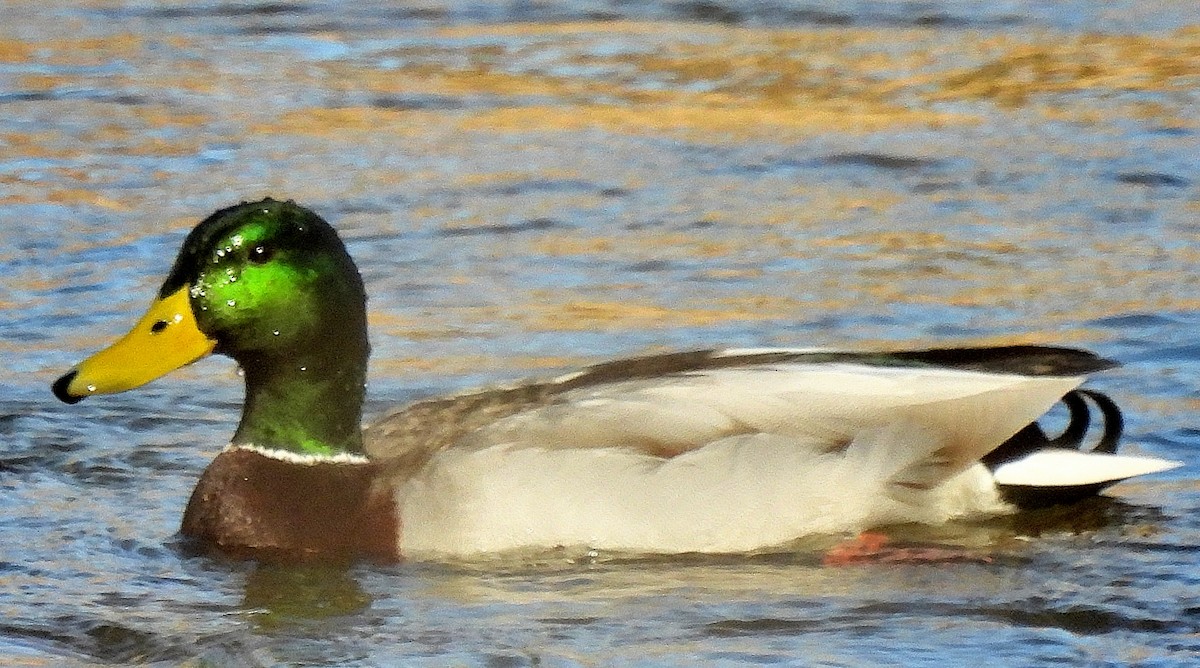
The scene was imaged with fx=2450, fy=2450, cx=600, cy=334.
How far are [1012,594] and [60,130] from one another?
696cm

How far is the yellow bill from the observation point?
6.53m

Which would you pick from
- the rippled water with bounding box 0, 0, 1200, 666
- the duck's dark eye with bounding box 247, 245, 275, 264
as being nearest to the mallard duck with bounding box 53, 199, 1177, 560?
the duck's dark eye with bounding box 247, 245, 275, 264

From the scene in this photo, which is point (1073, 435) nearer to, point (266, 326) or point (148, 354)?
point (266, 326)

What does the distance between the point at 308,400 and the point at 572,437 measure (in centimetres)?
83

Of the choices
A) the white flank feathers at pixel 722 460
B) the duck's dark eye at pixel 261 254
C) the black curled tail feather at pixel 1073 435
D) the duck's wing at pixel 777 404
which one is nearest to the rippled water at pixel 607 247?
the white flank feathers at pixel 722 460

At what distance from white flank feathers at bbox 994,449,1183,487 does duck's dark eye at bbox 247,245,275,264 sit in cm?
209

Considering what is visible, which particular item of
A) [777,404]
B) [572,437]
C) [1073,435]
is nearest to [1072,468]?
[1073,435]

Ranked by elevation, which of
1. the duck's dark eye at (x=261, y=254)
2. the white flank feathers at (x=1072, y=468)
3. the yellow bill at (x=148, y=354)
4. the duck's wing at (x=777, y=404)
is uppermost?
the duck's dark eye at (x=261, y=254)

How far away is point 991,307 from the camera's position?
353 inches

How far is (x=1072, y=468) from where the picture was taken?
266 inches

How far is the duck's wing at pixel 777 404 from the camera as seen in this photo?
255 inches

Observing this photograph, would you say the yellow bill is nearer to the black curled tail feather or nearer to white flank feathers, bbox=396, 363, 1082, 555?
white flank feathers, bbox=396, 363, 1082, 555

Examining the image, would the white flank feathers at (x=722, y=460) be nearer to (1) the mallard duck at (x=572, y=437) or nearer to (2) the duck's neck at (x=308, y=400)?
(1) the mallard duck at (x=572, y=437)

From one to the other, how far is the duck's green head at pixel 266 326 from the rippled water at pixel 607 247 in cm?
47
